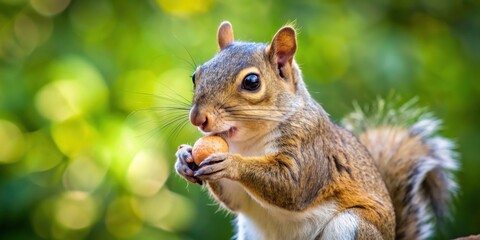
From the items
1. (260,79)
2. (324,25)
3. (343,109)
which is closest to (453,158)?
(343,109)

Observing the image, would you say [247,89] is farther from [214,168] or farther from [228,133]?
[214,168]

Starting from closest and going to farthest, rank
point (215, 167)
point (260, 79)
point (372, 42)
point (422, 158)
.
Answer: point (215, 167), point (260, 79), point (422, 158), point (372, 42)

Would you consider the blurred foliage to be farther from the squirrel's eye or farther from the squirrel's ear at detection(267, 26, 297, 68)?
the squirrel's eye

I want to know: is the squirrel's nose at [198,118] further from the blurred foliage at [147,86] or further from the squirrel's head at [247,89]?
the blurred foliage at [147,86]

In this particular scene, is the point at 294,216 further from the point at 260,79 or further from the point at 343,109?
the point at 343,109

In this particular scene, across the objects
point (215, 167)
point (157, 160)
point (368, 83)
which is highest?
point (368, 83)

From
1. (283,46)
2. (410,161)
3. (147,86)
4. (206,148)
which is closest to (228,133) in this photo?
(206,148)

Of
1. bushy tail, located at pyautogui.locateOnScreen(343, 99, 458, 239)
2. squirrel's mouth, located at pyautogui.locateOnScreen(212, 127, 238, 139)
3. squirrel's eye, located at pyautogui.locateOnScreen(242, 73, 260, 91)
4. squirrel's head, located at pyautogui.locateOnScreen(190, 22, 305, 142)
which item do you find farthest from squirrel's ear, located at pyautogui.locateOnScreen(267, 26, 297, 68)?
bushy tail, located at pyautogui.locateOnScreen(343, 99, 458, 239)
